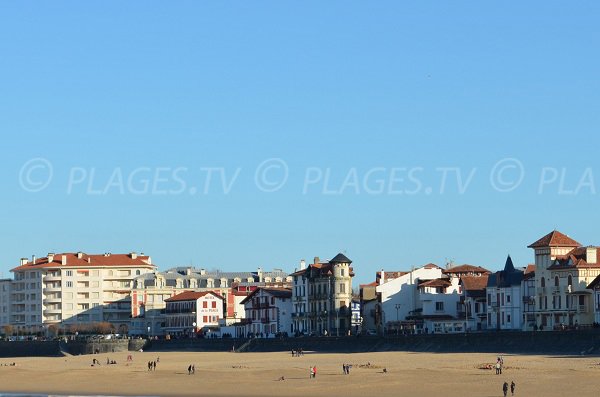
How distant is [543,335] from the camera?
97375 mm

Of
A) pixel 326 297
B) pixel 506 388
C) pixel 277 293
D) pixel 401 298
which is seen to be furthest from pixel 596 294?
pixel 277 293

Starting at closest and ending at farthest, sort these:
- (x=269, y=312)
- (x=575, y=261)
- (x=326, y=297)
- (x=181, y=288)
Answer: (x=575, y=261) < (x=326, y=297) < (x=269, y=312) < (x=181, y=288)

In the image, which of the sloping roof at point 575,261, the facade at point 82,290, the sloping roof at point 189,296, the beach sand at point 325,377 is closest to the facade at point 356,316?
the sloping roof at point 189,296

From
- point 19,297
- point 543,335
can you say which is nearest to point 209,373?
point 543,335

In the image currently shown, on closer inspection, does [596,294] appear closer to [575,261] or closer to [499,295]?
[575,261]

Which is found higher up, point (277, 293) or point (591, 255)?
point (591, 255)

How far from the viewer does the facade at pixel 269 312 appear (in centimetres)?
14275

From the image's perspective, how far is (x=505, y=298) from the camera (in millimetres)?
121750

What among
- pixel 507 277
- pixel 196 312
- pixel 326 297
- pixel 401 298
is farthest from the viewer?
pixel 196 312

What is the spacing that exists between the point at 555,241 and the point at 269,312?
38.0m

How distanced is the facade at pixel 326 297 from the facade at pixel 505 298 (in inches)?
614

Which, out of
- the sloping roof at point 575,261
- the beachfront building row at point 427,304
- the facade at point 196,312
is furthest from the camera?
the facade at point 196,312

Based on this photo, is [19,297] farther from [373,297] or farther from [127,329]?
[373,297]

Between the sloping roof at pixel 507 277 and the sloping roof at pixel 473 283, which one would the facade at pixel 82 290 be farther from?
the sloping roof at pixel 507 277
